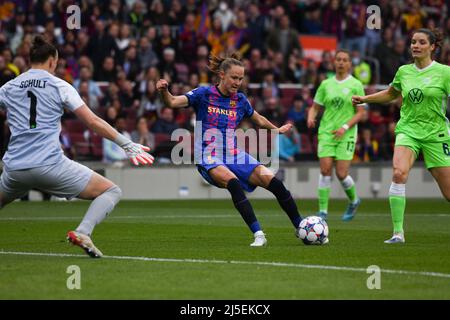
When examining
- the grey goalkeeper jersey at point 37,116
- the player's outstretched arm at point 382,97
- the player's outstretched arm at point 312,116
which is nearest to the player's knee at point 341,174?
the player's outstretched arm at point 312,116

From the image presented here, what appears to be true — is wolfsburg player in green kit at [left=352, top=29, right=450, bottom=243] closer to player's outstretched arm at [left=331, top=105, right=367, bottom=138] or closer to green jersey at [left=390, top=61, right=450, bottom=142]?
green jersey at [left=390, top=61, right=450, bottom=142]

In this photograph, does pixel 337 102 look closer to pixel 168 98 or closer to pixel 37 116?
pixel 168 98

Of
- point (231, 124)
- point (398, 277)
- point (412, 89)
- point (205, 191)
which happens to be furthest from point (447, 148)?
point (205, 191)

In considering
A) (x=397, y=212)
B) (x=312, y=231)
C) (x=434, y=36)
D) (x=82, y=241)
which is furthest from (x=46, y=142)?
(x=434, y=36)

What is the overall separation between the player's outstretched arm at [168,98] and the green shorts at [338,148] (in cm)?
546

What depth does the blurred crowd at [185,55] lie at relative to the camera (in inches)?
976

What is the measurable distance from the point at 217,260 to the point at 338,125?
7.61 metres

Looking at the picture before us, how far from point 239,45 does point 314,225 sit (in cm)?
1613

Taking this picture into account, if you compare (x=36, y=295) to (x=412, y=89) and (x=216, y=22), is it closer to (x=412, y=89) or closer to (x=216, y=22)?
(x=412, y=89)

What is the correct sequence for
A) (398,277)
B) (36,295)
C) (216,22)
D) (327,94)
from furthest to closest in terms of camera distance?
(216,22) → (327,94) → (398,277) → (36,295)

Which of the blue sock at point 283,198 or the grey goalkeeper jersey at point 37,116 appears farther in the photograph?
the blue sock at point 283,198

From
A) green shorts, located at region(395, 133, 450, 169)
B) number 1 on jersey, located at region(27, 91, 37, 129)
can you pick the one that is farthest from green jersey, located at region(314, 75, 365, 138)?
number 1 on jersey, located at region(27, 91, 37, 129)

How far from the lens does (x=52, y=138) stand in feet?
33.1

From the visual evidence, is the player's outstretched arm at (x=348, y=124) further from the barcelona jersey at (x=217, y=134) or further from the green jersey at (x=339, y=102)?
the barcelona jersey at (x=217, y=134)
